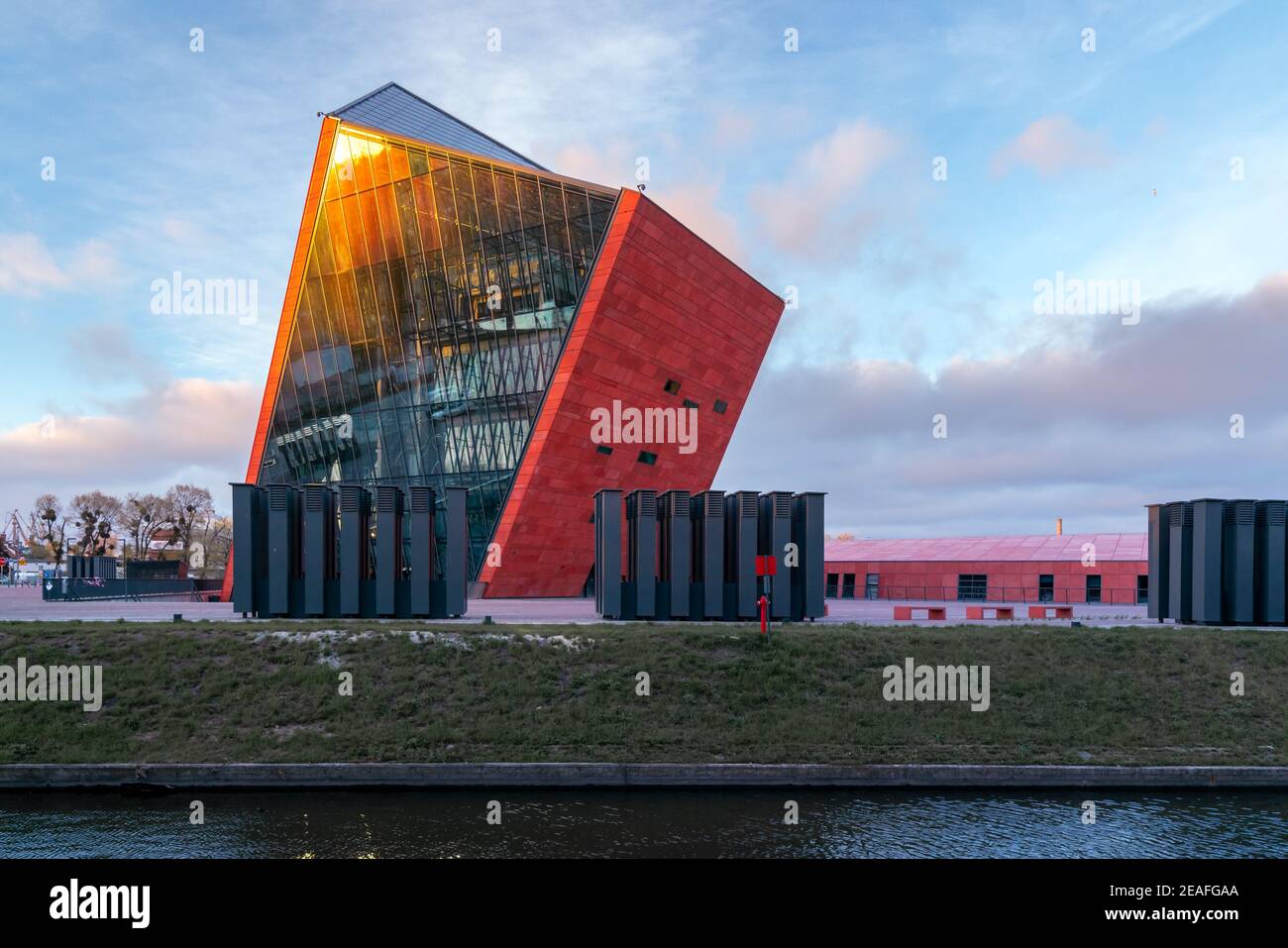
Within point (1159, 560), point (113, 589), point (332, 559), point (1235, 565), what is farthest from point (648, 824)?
point (113, 589)

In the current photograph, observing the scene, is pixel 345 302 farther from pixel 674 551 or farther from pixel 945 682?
pixel 945 682

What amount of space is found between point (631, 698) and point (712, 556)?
12011mm

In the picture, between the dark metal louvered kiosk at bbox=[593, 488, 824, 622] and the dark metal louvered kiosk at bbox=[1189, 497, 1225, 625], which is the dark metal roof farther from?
the dark metal louvered kiosk at bbox=[1189, 497, 1225, 625]

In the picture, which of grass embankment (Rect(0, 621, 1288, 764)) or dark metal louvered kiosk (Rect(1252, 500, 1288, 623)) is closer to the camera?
grass embankment (Rect(0, 621, 1288, 764))

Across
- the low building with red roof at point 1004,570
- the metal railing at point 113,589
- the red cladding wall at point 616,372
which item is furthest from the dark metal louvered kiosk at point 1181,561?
the metal railing at point 113,589

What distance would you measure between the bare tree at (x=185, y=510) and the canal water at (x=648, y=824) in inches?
4432

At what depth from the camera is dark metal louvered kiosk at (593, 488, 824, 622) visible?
31.1 meters

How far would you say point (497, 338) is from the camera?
5006 cm

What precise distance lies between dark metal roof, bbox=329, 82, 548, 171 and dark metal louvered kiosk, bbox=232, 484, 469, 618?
2586 cm

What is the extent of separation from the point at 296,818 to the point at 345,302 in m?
46.6

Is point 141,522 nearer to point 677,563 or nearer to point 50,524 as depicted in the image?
point 50,524

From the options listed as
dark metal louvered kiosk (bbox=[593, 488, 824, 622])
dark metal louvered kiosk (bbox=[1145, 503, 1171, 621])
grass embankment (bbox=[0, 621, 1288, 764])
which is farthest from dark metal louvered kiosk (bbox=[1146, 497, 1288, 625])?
dark metal louvered kiosk (bbox=[593, 488, 824, 622])

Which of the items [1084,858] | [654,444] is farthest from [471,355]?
[1084,858]

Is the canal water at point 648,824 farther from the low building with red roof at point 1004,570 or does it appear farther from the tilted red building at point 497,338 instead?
the low building with red roof at point 1004,570
